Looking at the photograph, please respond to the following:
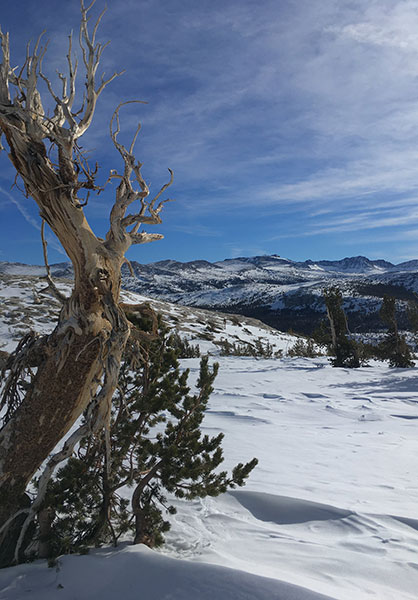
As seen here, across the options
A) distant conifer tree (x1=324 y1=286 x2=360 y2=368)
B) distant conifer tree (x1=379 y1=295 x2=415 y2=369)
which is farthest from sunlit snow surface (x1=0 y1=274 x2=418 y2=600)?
distant conifer tree (x1=324 y1=286 x2=360 y2=368)

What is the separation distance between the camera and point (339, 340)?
1431 cm

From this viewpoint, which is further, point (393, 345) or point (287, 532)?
point (393, 345)

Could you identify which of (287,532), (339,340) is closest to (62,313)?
(287,532)

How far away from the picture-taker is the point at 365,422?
23.1 ft

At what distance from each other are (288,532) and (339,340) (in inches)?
466

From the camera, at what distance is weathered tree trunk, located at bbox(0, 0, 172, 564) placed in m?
2.46

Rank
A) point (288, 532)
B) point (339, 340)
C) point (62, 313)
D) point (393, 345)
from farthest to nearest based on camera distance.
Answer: point (339, 340) < point (393, 345) < point (288, 532) < point (62, 313)

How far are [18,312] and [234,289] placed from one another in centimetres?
13620

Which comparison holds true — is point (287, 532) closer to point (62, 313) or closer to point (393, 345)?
point (62, 313)

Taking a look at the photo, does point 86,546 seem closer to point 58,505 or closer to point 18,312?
point 58,505

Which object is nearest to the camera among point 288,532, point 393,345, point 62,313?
point 62,313

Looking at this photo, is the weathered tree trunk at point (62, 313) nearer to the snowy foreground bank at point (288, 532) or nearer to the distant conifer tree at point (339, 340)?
the snowy foreground bank at point (288, 532)

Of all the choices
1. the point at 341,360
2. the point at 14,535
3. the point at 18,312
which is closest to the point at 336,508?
the point at 14,535

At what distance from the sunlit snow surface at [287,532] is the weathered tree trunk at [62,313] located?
0.72 m
